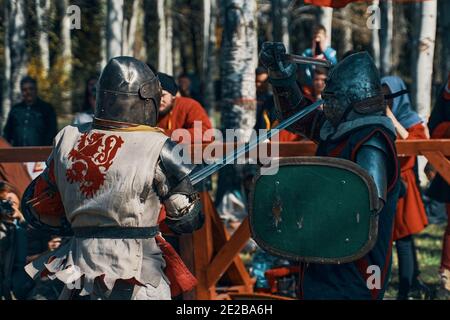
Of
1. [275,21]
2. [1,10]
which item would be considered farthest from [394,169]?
[1,10]

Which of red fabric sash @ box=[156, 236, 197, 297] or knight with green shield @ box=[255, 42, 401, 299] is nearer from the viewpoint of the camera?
knight with green shield @ box=[255, 42, 401, 299]

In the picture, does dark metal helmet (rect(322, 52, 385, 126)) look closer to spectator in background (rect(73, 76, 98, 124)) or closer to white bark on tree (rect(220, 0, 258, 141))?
spectator in background (rect(73, 76, 98, 124))

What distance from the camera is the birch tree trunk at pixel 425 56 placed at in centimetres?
1353

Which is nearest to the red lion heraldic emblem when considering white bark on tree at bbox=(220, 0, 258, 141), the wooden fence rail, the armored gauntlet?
the armored gauntlet

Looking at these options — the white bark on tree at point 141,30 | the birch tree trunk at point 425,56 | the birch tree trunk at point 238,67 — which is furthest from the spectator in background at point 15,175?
the white bark on tree at point 141,30

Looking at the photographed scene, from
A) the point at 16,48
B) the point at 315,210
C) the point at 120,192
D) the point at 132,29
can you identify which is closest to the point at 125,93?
the point at 120,192

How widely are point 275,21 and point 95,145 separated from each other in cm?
1410

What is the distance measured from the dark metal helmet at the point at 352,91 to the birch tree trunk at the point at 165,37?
24792mm

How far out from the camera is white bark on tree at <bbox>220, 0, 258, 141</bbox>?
1056 cm

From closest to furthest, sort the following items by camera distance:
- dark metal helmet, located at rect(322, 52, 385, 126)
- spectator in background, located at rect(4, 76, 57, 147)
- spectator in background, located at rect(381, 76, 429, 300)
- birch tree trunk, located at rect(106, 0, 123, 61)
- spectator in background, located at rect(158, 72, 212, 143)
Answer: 1. dark metal helmet, located at rect(322, 52, 385, 126)
2. spectator in background, located at rect(158, 72, 212, 143)
3. spectator in background, located at rect(381, 76, 429, 300)
4. spectator in background, located at rect(4, 76, 57, 147)
5. birch tree trunk, located at rect(106, 0, 123, 61)

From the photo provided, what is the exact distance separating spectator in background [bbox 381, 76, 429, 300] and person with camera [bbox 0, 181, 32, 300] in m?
2.60

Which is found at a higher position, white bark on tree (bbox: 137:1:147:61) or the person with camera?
white bark on tree (bbox: 137:1:147:61)

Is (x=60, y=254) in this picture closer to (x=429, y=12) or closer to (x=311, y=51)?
(x=311, y=51)

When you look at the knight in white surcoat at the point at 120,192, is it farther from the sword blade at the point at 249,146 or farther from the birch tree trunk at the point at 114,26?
the birch tree trunk at the point at 114,26
